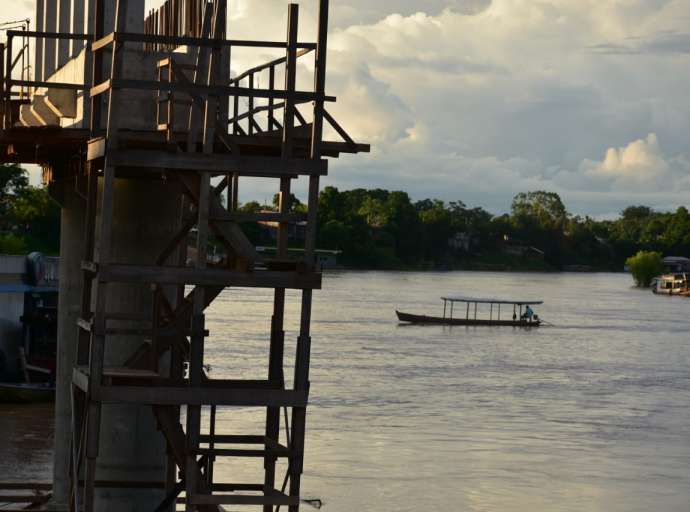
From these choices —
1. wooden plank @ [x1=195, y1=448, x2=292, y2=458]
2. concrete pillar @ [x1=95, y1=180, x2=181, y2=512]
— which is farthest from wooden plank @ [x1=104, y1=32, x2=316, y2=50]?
wooden plank @ [x1=195, y1=448, x2=292, y2=458]

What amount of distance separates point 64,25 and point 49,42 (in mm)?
1675

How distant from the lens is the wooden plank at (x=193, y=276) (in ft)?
47.8

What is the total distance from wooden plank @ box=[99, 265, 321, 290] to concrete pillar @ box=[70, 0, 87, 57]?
18.9ft

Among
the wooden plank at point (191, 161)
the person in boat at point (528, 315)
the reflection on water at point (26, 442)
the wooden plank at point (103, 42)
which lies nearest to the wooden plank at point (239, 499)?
the wooden plank at point (191, 161)

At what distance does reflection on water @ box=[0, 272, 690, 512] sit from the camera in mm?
37188

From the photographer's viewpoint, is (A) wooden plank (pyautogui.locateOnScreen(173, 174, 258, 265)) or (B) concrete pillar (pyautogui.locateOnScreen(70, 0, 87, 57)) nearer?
(A) wooden plank (pyautogui.locateOnScreen(173, 174, 258, 265))

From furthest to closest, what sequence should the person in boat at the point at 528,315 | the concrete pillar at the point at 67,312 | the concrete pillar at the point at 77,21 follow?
the person in boat at the point at 528,315
the concrete pillar at the point at 67,312
the concrete pillar at the point at 77,21

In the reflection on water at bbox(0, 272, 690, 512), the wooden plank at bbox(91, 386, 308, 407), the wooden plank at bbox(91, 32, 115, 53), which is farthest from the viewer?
the reflection on water at bbox(0, 272, 690, 512)

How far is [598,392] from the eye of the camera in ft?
211

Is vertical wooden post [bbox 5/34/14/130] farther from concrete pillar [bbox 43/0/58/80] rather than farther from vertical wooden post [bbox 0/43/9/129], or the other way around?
concrete pillar [bbox 43/0/58/80]

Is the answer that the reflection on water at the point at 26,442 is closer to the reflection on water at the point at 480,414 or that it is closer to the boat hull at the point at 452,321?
the reflection on water at the point at 480,414

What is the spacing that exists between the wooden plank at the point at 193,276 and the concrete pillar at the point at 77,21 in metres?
5.76

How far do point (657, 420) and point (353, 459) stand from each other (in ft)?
60.3

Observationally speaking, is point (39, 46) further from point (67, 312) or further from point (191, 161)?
point (191, 161)
